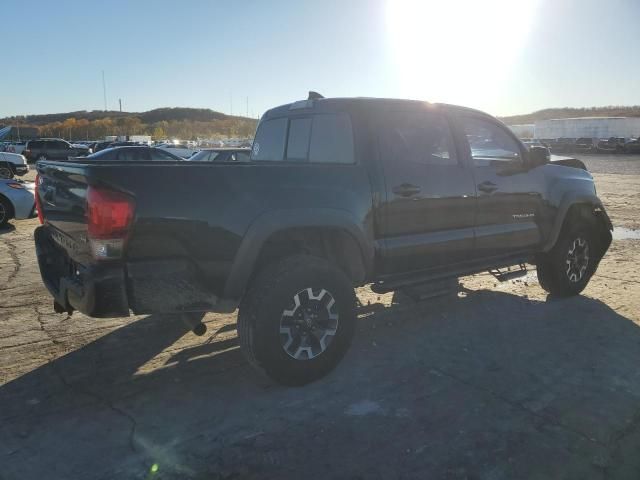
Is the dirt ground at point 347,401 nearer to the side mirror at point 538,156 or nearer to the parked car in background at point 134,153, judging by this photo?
the side mirror at point 538,156

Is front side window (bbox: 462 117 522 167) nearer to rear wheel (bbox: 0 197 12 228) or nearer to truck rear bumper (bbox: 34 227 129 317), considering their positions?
truck rear bumper (bbox: 34 227 129 317)

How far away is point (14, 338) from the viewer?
445cm

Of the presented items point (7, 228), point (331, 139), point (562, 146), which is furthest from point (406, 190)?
point (562, 146)

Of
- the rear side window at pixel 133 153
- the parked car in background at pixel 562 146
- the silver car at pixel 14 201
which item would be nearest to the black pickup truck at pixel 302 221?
the silver car at pixel 14 201

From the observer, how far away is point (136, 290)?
3.00 meters

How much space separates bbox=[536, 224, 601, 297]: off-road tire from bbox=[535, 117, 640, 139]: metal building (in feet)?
214

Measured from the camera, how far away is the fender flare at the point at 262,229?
130 inches

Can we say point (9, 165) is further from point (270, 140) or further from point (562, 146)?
point (562, 146)

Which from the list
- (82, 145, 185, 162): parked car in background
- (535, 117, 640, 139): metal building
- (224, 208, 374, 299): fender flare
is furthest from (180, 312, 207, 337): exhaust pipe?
(535, 117, 640, 139): metal building

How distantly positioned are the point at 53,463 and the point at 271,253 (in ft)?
5.98

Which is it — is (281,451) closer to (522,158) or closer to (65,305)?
(65,305)

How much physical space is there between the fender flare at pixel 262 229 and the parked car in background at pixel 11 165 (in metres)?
21.3

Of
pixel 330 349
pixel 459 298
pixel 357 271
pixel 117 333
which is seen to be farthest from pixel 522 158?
pixel 117 333

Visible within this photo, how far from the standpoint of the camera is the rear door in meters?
4.70
